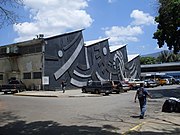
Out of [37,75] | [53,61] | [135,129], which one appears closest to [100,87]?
[53,61]

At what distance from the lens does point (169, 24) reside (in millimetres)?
33688

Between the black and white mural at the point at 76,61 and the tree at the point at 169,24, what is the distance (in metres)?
14.8

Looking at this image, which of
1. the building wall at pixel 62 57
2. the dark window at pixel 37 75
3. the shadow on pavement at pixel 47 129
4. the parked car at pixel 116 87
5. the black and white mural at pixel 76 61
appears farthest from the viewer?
the black and white mural at pixel 76 61

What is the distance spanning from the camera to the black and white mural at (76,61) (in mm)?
44062

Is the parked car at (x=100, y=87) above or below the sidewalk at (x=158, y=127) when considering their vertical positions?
above

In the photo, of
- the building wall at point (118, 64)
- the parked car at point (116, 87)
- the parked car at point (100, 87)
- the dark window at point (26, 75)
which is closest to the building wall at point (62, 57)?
the dark window at point (26, 75)

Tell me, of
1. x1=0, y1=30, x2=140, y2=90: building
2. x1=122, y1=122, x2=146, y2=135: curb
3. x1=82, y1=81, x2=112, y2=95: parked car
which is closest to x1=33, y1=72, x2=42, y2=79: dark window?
x1=0, y1=30, x2=140, y2=90: building

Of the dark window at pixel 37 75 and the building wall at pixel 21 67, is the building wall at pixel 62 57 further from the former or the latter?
the building wall at pixel 21 67

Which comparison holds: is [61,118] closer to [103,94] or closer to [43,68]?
[103,94]

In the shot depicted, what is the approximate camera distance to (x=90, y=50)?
5416cm

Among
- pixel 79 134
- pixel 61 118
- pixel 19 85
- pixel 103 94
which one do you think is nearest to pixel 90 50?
pixel 19 85

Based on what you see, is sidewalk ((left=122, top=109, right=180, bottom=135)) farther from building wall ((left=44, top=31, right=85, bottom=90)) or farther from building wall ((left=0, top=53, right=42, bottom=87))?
building wall ((left=0, top=53, right=42, bottom=87))

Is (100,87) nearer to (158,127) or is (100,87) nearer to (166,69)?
(158,127)

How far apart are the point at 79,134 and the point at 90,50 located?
146 ft
